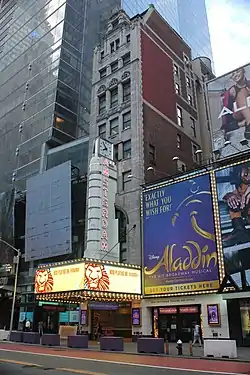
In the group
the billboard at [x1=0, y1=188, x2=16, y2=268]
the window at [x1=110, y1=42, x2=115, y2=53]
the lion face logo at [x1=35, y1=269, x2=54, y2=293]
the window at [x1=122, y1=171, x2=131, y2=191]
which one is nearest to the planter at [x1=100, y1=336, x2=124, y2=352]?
the lion face logo at [x1=35, y1=269, x2=54, y2=293]

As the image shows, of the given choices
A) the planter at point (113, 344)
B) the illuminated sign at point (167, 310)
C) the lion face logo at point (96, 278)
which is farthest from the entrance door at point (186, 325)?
the planter at point (113, 344)

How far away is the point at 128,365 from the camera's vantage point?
16172 mm

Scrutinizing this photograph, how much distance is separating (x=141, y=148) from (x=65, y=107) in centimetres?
2075

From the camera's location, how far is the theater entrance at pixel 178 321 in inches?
1171

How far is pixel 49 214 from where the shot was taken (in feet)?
145

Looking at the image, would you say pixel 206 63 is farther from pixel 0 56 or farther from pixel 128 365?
pixel 128 365

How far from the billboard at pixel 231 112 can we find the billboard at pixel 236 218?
433cm

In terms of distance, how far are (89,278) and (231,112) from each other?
19684mm

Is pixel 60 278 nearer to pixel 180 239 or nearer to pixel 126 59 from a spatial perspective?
pixel 180 239

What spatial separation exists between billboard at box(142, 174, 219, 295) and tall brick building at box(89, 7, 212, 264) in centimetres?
206

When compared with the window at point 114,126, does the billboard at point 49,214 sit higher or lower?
lower

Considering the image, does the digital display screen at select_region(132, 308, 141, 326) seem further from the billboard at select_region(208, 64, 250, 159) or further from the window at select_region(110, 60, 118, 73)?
the window at select_region(110, 60, 118, 73)

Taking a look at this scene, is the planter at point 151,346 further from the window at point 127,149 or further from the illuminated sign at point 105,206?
the window at point 127,149

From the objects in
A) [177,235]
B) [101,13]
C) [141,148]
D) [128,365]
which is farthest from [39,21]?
[128,365]
